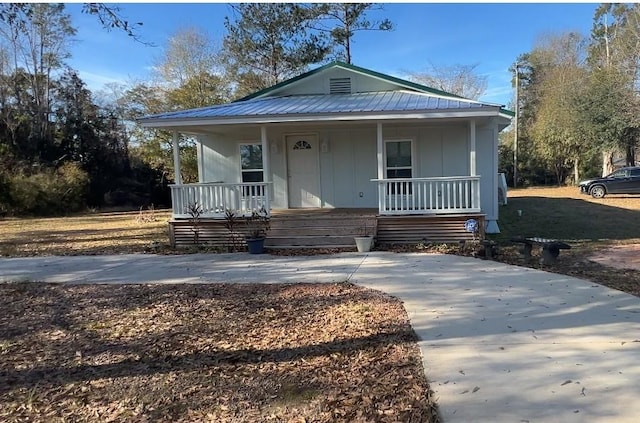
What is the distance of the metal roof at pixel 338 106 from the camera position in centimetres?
1042

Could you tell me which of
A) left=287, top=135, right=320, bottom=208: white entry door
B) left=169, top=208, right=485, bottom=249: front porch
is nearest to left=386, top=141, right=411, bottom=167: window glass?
left=287, top=135, right=320, bottom=208: white entry door

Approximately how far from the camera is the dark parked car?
22.9m

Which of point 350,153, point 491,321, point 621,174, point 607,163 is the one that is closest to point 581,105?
point 607,163

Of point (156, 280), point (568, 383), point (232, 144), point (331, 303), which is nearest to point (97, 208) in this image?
point (232, 144)

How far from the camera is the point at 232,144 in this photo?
1357 cm

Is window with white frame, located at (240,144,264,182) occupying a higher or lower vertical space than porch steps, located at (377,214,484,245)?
higher

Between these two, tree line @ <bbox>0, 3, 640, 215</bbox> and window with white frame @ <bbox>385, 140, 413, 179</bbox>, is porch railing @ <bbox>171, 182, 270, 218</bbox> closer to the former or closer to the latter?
window with white frame @ <bbox>385, 140, 413, 179</bbox>

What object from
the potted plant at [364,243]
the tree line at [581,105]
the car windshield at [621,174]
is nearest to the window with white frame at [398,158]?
the potted plant at [364,243]

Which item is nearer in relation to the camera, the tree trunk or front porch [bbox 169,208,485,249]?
front porch [bbox 169,208,485,249]

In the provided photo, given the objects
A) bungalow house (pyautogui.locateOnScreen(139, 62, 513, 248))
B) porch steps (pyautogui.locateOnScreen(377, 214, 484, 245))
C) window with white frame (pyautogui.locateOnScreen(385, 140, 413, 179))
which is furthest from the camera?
window with white frame (pyautogui.locateOnScreen(385, 140, 413, 179))

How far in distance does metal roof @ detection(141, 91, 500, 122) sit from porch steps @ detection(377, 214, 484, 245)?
2.25 metres

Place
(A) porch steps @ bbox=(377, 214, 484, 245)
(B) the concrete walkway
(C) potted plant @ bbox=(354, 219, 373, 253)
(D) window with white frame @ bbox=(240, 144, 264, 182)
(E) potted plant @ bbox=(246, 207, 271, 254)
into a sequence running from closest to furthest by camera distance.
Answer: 1. (B) the concrete walkway
2. (C) potted plant @ bbox=(354, 219, 373, 253)
3. (E) potted plant @ bbox=(246, 207, 271, 254)
4. (A) porch steps @ bbox=(377, 214, 484, 245)
5. (D) window with white frame @ bbox=(240, 144, 264, 182)

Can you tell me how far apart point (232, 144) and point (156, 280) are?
6785 mm

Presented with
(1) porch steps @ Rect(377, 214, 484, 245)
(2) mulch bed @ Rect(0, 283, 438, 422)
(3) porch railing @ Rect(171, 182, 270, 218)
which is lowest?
(2) mulch bed @ Rect(0, 283, 438, 422)
